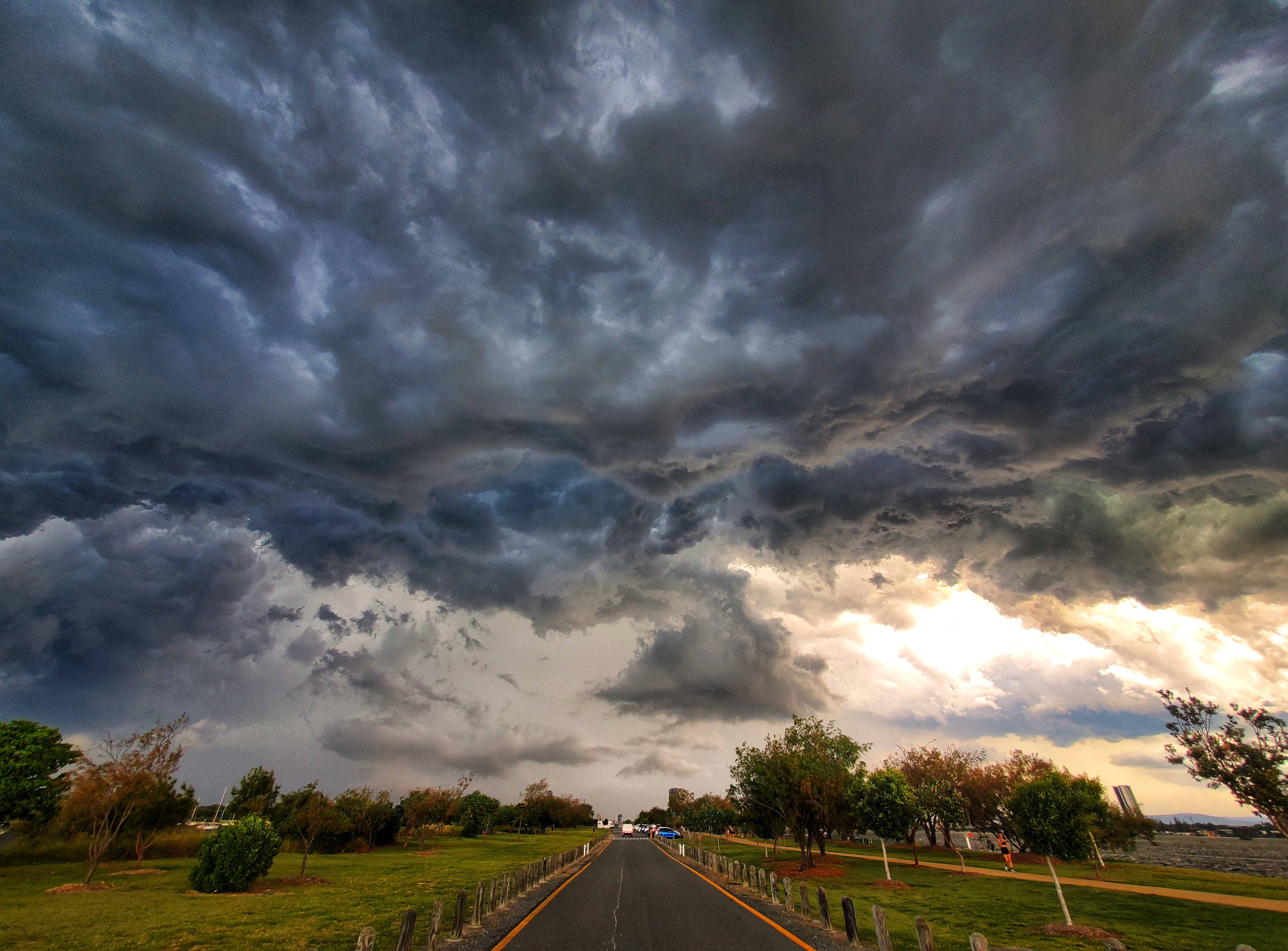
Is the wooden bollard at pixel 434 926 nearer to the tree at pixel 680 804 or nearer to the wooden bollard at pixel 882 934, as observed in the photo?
the wooden bollard at pixel 882 934

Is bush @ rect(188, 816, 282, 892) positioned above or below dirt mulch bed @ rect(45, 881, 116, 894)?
above

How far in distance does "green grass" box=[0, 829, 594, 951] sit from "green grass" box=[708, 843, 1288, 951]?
16.3 metres

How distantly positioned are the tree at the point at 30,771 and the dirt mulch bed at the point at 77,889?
41.5ft

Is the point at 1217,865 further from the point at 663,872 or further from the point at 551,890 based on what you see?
the point at 551,890

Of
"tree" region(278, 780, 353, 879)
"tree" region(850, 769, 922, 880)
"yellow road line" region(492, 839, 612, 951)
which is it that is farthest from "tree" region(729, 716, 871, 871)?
"tree" region(278, 780, 353, 879)

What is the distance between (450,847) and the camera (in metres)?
68.0

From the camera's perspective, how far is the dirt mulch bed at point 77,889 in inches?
974

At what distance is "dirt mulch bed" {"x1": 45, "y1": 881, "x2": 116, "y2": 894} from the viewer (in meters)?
24.7

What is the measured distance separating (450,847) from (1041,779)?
69.8 m

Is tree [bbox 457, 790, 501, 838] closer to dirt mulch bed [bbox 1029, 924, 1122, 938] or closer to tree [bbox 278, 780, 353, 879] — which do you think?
tree [bbox 278, 780, 353, 879]

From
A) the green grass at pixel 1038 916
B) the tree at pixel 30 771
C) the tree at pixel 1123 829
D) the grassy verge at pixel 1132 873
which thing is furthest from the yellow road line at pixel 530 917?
the tree at pixel 1123 829

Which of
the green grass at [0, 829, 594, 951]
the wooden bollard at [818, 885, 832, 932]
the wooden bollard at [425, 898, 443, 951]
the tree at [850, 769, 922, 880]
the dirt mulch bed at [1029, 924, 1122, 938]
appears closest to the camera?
the wooden bollard at [425, 898, 443, 951]

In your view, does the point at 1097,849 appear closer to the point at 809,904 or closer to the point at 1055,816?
the point at 1055,816

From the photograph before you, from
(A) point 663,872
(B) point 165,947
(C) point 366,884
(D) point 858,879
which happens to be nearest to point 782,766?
(D) point 858,879
